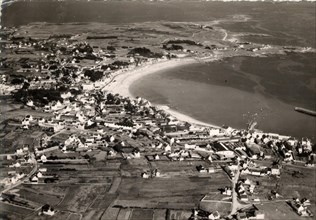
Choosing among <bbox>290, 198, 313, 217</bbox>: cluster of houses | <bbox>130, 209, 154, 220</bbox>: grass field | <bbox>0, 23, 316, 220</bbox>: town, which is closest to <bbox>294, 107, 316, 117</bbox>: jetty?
<bbox>0, 23, 316, 220</bbox>: town

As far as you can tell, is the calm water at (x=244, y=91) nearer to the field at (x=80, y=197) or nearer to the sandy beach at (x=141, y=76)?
the sandy beach at (x=141, y=76)

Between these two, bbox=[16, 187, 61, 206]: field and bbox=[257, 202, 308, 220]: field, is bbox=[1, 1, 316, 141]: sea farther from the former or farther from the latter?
bbox=[16, 187, 61, 206]: field

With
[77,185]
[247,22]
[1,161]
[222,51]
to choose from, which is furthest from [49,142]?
[247,22]

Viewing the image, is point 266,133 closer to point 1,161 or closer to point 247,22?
point 1,161

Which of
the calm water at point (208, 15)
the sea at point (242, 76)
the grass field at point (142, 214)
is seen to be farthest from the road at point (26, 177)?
the calm water at point (208, 15)

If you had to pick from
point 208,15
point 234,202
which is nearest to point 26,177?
point 234,202

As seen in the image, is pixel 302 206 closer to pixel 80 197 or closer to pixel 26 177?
pixel 80 197
